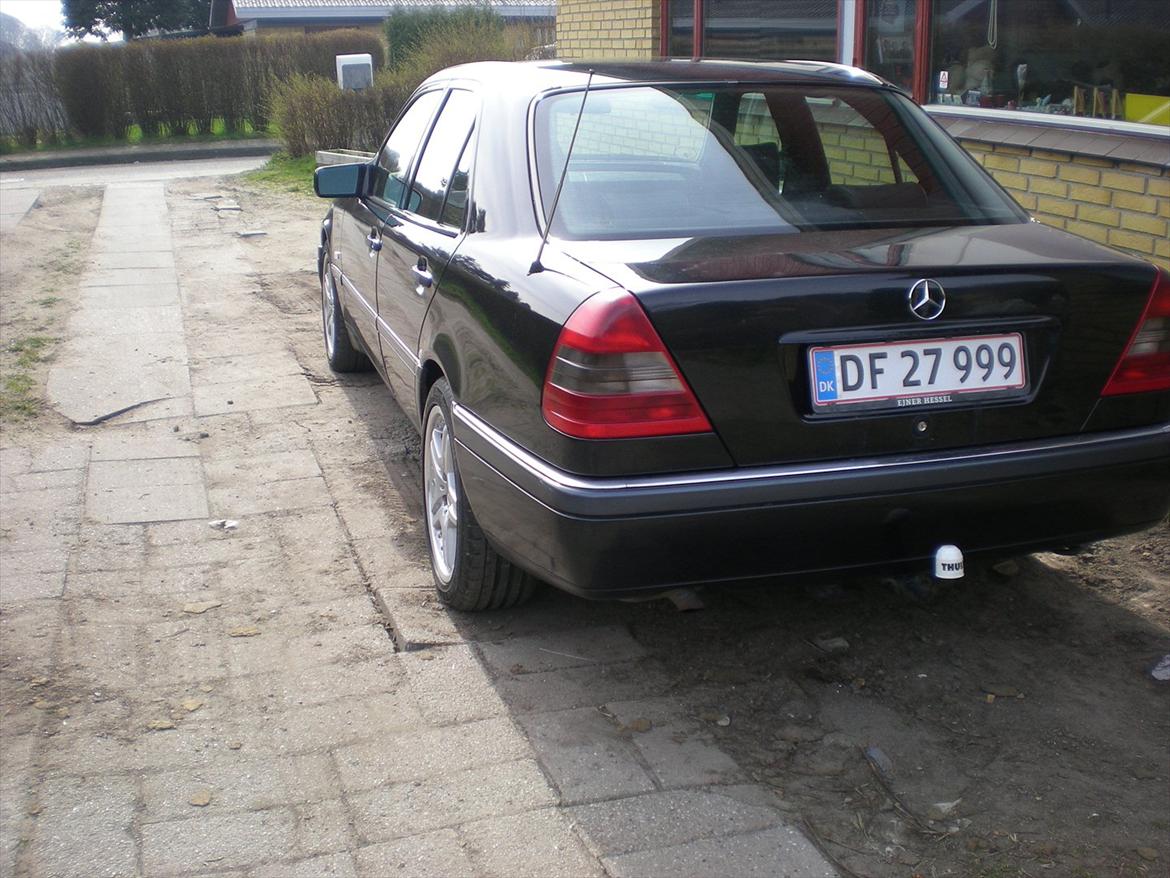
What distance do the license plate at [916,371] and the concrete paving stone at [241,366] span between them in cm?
471

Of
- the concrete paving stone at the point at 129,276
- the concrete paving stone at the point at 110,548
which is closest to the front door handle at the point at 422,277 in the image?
the concrete paving stone at the point at 110,548

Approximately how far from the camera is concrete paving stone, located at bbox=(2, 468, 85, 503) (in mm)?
5430

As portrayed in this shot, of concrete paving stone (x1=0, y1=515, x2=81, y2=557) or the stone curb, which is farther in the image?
the stone curb

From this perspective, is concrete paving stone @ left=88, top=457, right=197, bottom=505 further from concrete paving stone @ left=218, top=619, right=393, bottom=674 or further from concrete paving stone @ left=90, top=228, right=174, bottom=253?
concrete paving stone @ left=90, top=228, right=174, bottom=253

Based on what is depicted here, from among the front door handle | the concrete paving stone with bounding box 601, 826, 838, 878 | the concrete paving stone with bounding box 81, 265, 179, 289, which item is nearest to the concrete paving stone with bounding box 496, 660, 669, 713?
the concrete paving stone with bounding box 601, 826, 838, 878

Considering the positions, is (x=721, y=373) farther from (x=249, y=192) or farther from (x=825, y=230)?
(x=249, y=192)

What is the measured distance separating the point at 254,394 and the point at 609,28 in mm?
5809

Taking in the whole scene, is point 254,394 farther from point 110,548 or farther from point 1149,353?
point 1149,353

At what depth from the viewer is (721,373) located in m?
3.05

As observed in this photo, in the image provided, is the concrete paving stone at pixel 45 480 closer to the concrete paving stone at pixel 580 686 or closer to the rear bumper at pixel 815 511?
the concrete paving stone at pixel 580 686

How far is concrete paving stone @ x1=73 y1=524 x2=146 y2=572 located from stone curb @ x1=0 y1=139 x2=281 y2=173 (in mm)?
21973

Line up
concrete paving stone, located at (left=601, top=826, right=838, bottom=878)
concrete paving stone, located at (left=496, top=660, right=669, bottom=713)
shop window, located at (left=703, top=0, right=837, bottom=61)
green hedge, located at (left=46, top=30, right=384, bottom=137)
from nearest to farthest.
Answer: concrete paving stone, located at (left=601, top=826, right=838, bottom=878)
concrete paving stone, located at (left=496, top=660, right=669, bottom=713)
shop window, located at (left=703, top=0, right=837, bottom=61)
green hedge, located at (left=46, top=30, right=384, bottom=137)

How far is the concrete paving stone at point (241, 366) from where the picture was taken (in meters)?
7.20

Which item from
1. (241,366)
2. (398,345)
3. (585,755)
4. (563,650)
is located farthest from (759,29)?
(585,755)
